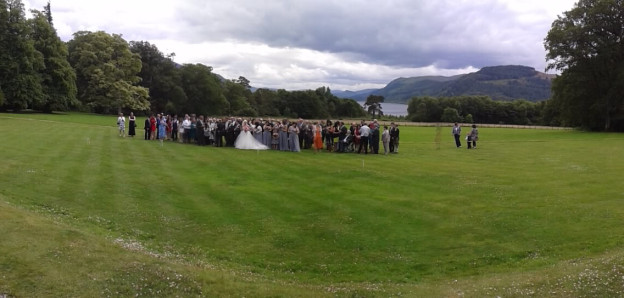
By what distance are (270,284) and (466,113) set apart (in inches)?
5481

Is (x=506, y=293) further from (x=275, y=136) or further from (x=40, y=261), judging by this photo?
(x=275, y=136)

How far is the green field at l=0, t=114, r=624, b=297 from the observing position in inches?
352

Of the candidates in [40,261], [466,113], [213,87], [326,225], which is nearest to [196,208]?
[326,225]

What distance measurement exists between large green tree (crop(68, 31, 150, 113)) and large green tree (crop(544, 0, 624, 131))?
6733cm

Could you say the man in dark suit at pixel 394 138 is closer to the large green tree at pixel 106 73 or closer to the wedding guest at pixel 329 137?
the wedding guest at pixel 329 137

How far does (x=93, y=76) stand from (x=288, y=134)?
60.4 m

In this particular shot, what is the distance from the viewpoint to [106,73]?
81438 mm

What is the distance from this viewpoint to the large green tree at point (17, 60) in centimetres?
6384

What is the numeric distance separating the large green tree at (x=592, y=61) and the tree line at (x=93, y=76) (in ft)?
220

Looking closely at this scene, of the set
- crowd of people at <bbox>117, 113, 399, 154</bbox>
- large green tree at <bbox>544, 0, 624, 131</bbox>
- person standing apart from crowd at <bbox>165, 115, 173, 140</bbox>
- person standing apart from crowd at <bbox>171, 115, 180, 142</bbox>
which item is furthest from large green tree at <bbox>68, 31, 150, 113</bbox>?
large green tree at <bbox>544, 0, 624, 131</bbox>

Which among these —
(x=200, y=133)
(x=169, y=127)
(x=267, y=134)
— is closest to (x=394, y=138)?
(x=267, y=134)

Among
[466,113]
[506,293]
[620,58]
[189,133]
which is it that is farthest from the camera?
[466,113]

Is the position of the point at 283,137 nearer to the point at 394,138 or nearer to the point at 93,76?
the point at 394,138

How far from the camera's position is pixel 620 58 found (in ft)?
198
